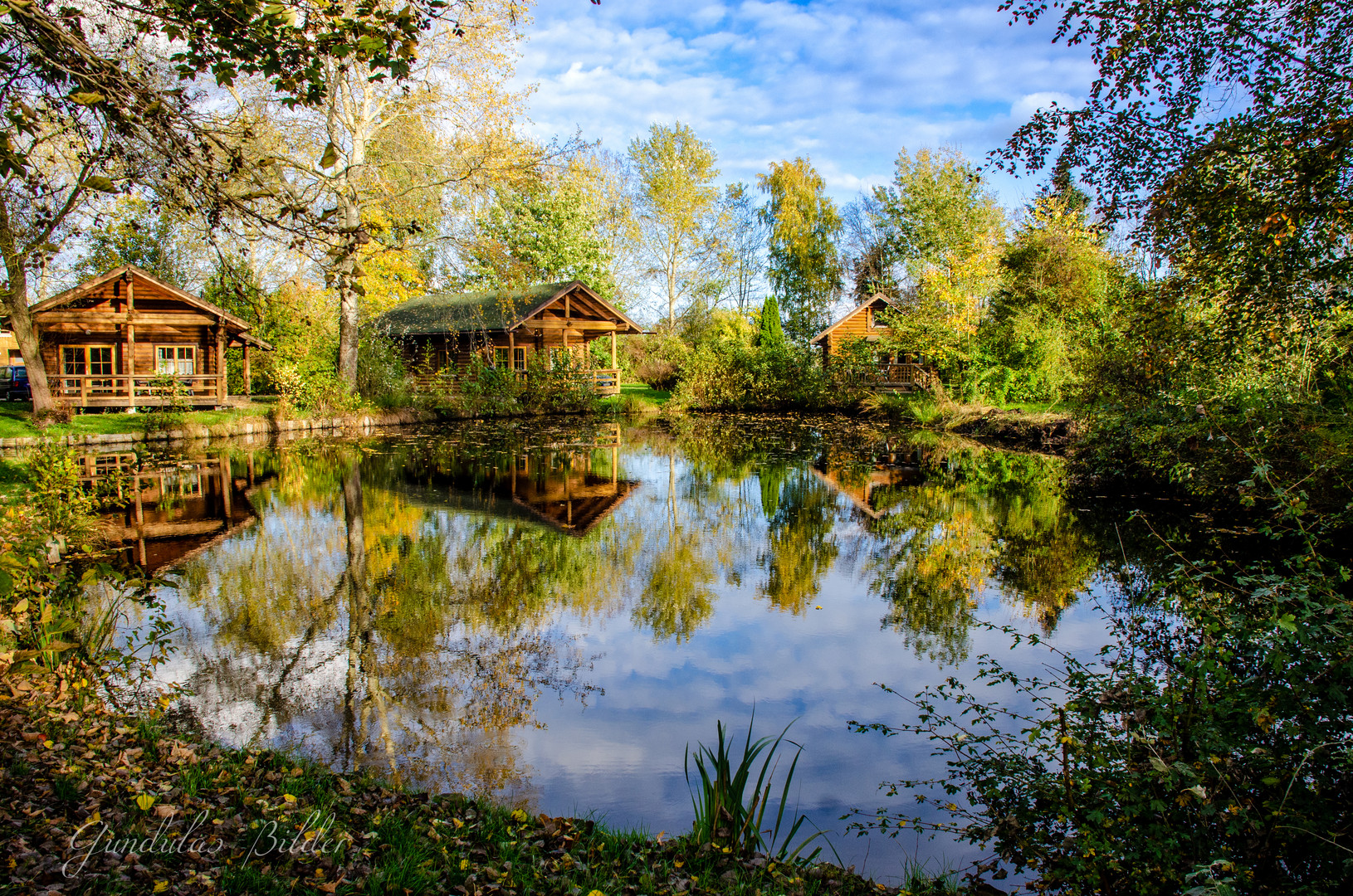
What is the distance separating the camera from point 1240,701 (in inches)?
125

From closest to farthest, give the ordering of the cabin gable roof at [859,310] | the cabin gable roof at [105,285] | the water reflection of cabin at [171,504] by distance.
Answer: the water reflection of cabin at [171,504] → the cabin gable roof at [105,285] → the cabin gable roof at [859,310]

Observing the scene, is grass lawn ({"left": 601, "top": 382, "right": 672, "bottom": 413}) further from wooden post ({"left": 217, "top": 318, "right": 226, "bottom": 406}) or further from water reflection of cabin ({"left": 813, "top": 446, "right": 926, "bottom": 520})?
water reflection of cabin ({"left": 813, "top": 446, "right": 926, "bottom": 520})

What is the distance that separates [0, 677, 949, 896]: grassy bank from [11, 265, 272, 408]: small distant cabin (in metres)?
20.6

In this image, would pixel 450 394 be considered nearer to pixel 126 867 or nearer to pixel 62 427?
pixel 62 427

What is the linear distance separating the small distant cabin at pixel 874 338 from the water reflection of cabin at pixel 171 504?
909 inches

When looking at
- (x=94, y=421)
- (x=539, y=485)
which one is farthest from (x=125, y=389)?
(x=539, y=485)

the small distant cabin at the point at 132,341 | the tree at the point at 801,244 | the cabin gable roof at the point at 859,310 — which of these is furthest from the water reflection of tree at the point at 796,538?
the tree at the point at 801,244

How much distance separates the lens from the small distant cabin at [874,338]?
32375 mm

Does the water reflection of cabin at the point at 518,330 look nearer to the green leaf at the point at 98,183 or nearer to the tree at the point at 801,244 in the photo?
the tree at the point at 801,244

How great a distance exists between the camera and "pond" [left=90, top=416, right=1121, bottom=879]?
471 centimetres

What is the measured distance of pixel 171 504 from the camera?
12336mm

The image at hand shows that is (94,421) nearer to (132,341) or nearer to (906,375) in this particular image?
(132,341)

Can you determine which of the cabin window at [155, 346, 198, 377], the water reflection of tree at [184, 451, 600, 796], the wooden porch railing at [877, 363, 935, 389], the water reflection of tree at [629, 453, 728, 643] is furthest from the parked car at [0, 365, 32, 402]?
the wooden porch railing at [877, 363, 935, 389]

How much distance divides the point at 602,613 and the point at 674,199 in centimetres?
3865
